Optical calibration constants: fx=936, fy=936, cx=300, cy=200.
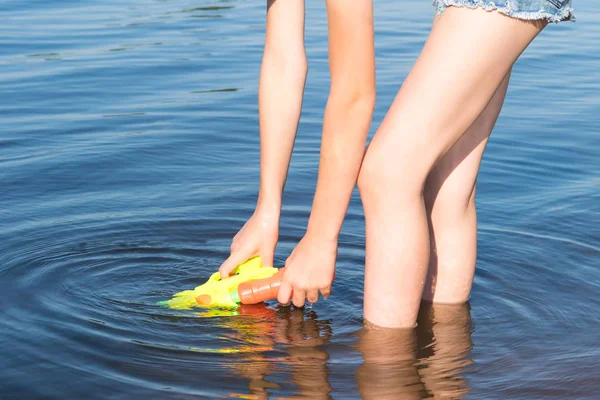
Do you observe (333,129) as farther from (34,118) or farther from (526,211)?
(34,118)

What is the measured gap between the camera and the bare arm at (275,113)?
311 centimetres

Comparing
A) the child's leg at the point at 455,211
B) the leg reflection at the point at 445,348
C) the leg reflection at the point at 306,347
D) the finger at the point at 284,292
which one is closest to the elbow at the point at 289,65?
the child's leg at the point at 455,211

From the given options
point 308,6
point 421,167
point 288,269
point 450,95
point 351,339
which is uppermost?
point 308,6

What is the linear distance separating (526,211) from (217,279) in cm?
174

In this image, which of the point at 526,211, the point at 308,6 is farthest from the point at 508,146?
the point at 308,6

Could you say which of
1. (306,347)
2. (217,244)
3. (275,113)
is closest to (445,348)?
(306,347)

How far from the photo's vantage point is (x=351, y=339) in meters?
2.96

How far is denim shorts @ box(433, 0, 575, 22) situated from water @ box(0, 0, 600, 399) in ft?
3.42

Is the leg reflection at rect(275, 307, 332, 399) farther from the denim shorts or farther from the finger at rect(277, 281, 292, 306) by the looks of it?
the denim shorts

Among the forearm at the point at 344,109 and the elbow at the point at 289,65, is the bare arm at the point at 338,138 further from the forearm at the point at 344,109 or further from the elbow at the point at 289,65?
the elbow at the point at 289,65

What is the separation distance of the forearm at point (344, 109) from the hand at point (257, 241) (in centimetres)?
36

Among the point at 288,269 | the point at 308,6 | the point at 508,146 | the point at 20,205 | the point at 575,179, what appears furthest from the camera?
the point at 308,6

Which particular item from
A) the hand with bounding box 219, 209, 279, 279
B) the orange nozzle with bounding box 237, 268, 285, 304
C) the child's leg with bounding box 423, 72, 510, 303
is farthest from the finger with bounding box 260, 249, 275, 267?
the child's leg with bounding box 423, 72, 510, 303

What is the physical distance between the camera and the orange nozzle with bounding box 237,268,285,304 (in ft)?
10.1
